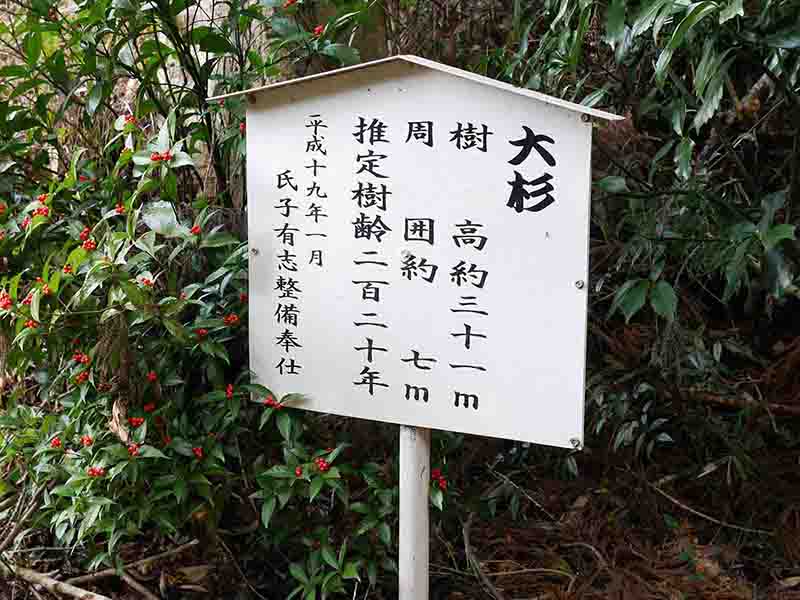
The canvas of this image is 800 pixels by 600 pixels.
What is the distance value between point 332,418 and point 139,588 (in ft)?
2.11

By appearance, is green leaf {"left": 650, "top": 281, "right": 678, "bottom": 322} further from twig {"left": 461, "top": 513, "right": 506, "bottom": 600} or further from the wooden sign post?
twig {"left": 461, "top": 513, "right": 506, "bottom": 600}

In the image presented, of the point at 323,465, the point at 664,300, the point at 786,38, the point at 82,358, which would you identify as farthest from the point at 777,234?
the point at 82,358

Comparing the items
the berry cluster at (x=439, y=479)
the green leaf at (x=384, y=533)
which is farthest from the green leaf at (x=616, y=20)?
the green leaf at (x=384, y=533)

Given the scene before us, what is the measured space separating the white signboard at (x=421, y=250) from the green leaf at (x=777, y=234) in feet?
1.03

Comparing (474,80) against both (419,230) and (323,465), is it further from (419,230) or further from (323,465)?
(323,465)

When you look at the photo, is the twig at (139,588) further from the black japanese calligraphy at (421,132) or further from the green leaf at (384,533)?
the black japanese calligraphy at (421,132)

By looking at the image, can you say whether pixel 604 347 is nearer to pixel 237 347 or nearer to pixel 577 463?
pixel 577 463

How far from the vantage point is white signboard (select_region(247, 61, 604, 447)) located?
1.51 m

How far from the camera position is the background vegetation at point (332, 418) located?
1.71m

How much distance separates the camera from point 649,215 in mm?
→ 1939

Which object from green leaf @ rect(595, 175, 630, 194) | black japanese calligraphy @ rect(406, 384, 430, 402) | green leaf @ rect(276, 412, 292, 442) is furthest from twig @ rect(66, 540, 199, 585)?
green leaf @ rect(595, 175, 630, 194)

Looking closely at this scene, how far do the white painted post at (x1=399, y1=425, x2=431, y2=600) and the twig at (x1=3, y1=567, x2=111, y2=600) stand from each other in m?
0.74

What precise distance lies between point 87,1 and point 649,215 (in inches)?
54.6

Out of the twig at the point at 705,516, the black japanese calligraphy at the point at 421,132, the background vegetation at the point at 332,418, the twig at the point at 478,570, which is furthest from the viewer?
the twig at the point at 705,516
